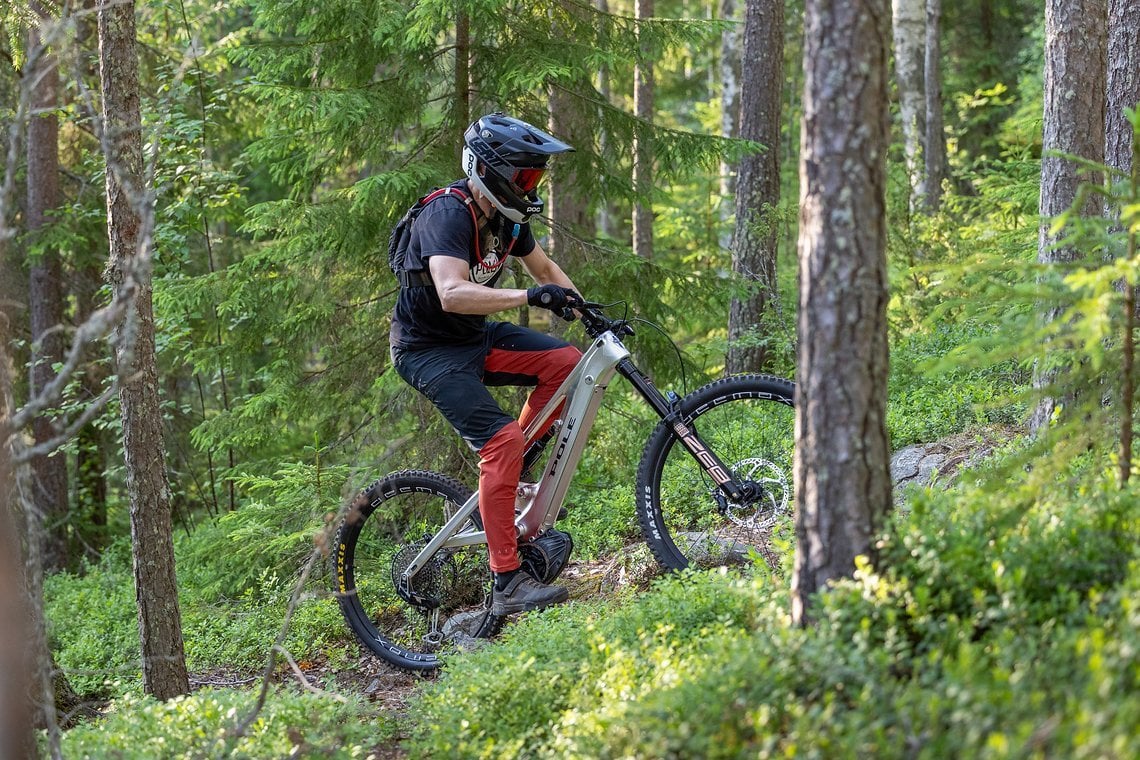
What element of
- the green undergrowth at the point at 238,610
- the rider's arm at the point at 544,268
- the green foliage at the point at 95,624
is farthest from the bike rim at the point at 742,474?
the green foliage at the point at 95,624

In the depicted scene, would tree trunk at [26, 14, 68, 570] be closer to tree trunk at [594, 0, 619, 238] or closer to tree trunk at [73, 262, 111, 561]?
tree trunk at [73, 262, 111, 561]

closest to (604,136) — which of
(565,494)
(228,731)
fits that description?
(565,494)

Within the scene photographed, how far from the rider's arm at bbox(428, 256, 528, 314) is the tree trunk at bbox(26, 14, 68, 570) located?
357 inches

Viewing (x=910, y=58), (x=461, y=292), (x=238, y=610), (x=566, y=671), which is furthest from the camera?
(x=910, y=58)

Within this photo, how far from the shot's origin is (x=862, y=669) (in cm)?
351

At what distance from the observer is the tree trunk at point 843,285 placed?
152 inches

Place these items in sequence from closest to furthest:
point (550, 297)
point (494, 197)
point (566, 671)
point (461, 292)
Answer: point (566, 671) < point (550, 297) < point (461, 292) < point (494, 197)

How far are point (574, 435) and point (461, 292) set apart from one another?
111 centimetres

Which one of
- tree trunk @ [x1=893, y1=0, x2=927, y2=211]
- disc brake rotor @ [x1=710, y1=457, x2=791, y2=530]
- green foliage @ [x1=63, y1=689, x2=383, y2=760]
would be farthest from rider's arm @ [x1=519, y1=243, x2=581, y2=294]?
tree trunk @ [x1=893, y1=0, x2=927, y2=211]

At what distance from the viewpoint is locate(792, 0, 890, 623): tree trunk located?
385cm

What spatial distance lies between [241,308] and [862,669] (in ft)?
22.1

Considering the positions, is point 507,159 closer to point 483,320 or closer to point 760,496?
point 483,320

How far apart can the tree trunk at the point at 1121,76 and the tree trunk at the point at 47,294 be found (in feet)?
37.3

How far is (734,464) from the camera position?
234 inches
